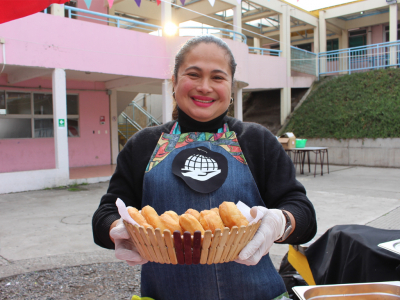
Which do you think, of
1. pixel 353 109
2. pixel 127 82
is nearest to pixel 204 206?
Result: pixel 127 82

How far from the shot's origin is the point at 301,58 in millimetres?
17500

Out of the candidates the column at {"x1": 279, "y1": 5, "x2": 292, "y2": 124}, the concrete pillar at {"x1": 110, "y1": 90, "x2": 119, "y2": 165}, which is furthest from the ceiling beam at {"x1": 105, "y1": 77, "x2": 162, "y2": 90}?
the column at {"x1": 279, "y1": 5, "x2": 292, "y2": 124}

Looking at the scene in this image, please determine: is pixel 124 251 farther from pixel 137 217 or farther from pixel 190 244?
pixel 190 244

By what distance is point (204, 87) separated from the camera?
1.56 m

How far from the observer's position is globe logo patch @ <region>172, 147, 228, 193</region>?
58.6 inches

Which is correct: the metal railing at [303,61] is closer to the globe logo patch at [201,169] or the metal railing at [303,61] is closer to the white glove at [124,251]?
the globe logo patch at [201,169]

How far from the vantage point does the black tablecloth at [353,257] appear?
1883 mm

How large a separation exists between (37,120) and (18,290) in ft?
30.8

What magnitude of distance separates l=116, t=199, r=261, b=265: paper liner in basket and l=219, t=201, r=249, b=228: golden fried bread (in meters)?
0.07

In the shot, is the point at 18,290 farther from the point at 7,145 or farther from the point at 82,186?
the point at 7,145

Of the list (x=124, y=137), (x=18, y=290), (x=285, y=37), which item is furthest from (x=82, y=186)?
(x=285, y=37)

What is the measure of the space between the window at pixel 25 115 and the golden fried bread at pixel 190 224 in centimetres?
1124

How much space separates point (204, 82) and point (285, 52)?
53.6 feet

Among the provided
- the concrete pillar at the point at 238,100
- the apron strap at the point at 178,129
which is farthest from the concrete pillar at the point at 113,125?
the apron strap at the point at 178,129
